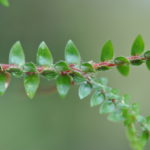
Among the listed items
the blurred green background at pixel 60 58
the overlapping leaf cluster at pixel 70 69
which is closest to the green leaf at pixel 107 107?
the overlapping leaf cluster at pixel 70 69

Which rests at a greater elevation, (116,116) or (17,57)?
(17,57)

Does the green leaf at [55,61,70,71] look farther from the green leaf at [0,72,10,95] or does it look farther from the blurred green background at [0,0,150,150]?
the blurred green background at [0,0,150,150]

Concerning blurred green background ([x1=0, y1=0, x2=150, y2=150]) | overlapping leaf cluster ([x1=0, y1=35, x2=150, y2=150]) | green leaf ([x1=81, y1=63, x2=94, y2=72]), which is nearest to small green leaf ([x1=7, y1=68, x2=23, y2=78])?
overlapping leaf cluster ([x1=0, y1=35, x2=150, y2=150])

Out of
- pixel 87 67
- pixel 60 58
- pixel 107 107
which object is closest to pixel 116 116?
pixel 107 107

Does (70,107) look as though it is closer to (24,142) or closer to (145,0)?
(24,142)

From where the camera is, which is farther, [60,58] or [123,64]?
[60,58]

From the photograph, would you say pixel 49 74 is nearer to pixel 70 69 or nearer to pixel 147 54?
pixel 70 69
